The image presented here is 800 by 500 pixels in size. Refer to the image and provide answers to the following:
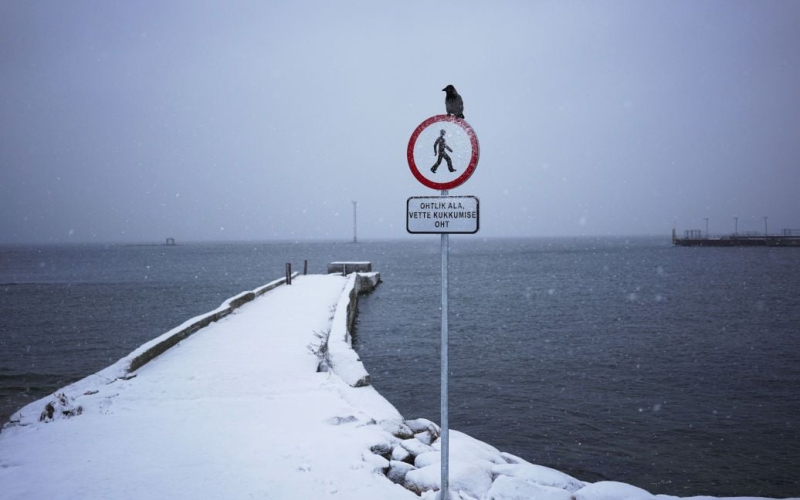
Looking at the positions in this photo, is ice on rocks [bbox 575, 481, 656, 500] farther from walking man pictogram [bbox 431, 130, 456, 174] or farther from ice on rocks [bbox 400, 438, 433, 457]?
walking man pictogram [bbox 431, 130, 456, 174]

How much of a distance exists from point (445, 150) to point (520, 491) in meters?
3.30

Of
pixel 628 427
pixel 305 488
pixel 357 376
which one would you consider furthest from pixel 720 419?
pixel 305 488

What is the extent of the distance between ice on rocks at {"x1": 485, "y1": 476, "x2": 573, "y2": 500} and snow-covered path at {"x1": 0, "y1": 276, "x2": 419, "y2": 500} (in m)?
0.89

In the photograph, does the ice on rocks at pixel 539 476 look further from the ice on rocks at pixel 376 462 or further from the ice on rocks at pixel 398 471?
the ice on rocks at pixel 376 462

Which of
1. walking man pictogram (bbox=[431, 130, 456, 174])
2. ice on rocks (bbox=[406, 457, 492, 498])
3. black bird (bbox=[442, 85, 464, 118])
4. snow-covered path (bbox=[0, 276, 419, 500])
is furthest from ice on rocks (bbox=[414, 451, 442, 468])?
black bird (bbox=[442, 85, 464, 118])

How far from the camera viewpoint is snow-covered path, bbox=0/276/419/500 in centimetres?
417

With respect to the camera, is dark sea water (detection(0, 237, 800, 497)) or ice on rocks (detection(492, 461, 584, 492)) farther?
dark sea water (detection(0, 237, 800, 497))

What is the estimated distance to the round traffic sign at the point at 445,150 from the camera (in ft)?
11.6

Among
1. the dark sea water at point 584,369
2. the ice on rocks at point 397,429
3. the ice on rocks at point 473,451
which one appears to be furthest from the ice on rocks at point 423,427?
the dark sea water at point 584,369

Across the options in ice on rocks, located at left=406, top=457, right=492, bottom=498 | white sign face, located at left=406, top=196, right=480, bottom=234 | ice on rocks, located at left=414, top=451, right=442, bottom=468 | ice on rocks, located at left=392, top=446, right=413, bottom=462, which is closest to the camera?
white sign face, located at left=406, top=196, right=480, bottom=234

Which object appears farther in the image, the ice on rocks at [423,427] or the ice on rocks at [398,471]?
the ice on rocks at [423,427]

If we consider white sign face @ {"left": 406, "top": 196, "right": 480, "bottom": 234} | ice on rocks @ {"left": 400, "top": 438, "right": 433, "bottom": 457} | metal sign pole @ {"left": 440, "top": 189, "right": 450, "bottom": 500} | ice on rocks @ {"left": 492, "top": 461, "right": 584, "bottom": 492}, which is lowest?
ice on rocks @ {"left": 492, "top": 461, "right": 584, "bottom": 492}

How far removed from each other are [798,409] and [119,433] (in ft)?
43.8

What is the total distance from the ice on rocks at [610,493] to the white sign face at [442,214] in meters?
2.96
